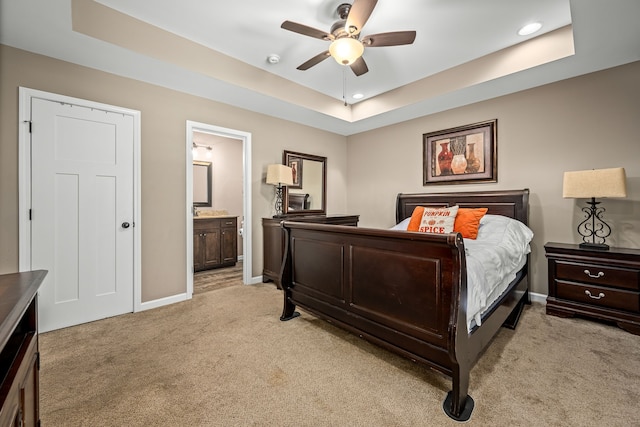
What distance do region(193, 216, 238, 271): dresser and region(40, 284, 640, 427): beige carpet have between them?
2024 millimetres

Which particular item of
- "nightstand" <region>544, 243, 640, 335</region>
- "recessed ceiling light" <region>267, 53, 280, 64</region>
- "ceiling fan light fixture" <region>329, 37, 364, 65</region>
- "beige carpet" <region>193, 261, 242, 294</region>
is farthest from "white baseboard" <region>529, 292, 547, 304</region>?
"recessed ceiling light" <region>267, 53, 280, 64</region>

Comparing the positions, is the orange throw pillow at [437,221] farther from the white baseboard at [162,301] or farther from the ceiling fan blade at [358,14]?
the white baseboard at [162,301]

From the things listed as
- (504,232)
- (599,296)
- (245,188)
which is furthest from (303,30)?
(599,296)

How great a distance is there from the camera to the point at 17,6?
6.40ft

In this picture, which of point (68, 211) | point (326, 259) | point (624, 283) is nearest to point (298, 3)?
point (326, 259)

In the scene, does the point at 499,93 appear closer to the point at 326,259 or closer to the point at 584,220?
the point at 584,220

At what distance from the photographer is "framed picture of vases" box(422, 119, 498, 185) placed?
11.6 feet

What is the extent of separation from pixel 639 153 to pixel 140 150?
16.4 ft

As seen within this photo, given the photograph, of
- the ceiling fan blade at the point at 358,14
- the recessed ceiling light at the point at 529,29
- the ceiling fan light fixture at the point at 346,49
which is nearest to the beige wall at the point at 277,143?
the recessed ceiling light at the point at 529,29

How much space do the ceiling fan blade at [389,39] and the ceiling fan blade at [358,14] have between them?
0.59ft

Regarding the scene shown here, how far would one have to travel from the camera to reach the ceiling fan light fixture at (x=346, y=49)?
86.5 inches

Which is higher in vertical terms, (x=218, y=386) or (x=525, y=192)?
(x=525, y=192)

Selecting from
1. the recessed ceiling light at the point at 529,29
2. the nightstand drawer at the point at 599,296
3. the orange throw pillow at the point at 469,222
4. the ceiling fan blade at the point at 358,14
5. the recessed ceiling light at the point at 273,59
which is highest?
the recessed ceiling light at the point at 273,59

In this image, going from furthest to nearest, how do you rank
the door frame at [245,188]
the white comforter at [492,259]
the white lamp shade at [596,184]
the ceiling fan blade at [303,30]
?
the door frame at [245,188] < the white lamp shade at [596,184] < the ceiling fan blade at [303,30] < the white comforter at [492,259]
